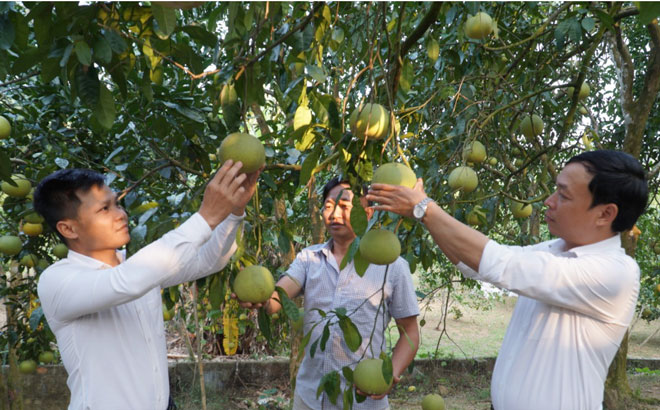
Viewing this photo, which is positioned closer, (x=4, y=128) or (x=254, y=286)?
(x=254, y=286)

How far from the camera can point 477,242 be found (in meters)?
1.35

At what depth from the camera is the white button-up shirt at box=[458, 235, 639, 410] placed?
134cm

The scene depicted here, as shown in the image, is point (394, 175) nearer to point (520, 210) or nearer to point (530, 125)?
point (530, 125)

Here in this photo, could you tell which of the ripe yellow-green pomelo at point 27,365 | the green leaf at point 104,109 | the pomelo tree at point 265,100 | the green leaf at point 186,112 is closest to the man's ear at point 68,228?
the pomelo tree at point 265,100

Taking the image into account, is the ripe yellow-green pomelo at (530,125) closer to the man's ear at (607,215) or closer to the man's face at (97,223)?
the man's ear at (607,215)

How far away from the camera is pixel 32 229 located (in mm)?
2746

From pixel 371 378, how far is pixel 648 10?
1071 mm

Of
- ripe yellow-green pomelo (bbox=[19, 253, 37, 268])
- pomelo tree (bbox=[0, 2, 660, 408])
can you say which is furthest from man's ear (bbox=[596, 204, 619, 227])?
ripe yellow-green pomelo (bbox=[19, 253, 37, 268])

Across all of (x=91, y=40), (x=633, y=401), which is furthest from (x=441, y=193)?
(x=633, y=401)

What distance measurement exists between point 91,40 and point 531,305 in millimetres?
1304

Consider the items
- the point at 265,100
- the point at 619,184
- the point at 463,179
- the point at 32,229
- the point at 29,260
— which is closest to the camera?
the point at 619,184

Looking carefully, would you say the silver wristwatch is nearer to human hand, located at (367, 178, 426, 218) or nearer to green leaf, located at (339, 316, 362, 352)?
human hand, located at (367, 178, 426, 218)

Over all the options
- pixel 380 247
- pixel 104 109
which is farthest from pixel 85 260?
pixel 380 247

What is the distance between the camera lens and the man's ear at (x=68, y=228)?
4.91 ft
